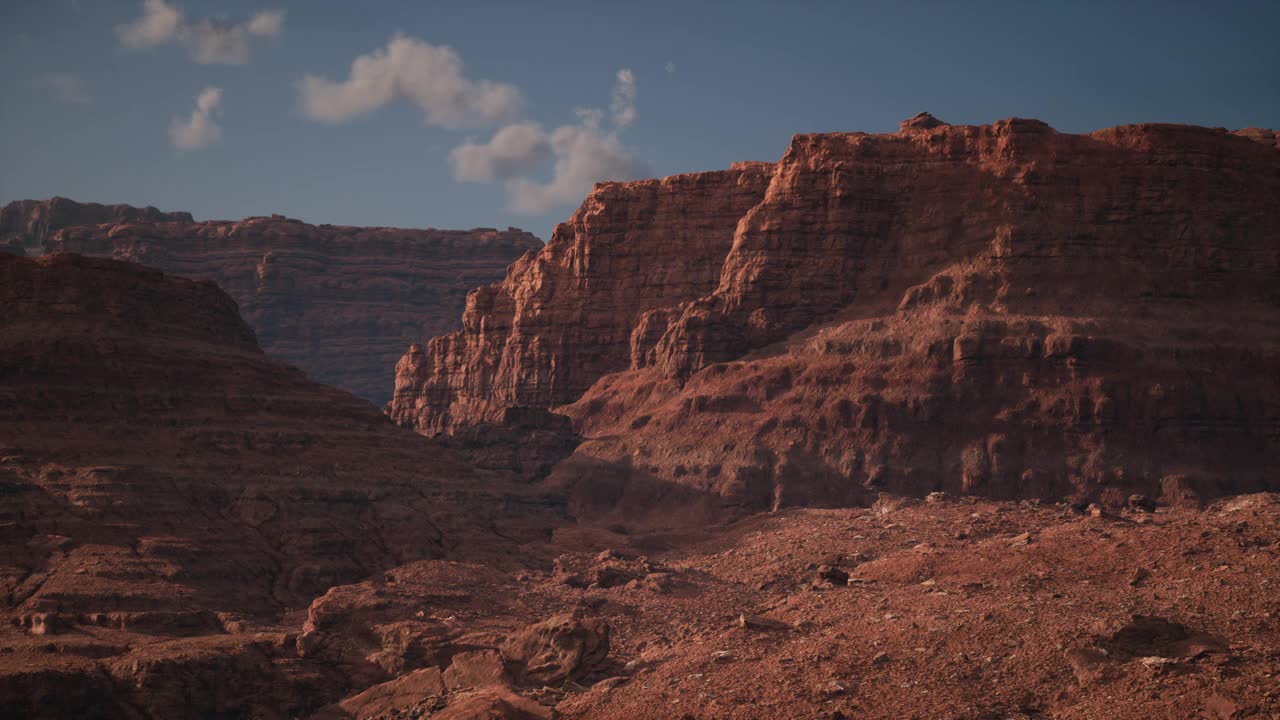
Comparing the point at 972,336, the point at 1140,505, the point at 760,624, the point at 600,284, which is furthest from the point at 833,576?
the point at 600,284

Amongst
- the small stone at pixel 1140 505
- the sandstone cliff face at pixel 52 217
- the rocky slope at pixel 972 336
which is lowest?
the small stone at pixel 1140 505

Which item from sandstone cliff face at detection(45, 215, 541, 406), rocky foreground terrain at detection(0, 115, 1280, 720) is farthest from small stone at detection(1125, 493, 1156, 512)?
sandstone cliff face at detection(45, 215, 541, 406)

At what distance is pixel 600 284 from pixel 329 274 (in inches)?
3311

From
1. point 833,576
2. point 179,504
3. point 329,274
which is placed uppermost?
point 329,274

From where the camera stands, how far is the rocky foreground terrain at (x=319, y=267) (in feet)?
563

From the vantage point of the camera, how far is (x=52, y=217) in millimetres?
187000

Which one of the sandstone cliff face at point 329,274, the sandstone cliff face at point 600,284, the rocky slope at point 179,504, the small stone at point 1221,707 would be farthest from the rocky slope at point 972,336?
the sandstone cliff face at point 329,274

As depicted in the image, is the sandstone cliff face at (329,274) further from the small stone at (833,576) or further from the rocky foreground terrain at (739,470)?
the small stone at (833,576)

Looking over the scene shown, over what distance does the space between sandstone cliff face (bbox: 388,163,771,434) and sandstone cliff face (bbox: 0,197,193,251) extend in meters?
88.4

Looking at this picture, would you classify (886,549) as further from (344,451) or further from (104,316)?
(104,316)

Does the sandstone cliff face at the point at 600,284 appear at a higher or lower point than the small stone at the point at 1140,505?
higher

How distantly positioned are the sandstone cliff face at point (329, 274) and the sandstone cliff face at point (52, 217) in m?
11.9

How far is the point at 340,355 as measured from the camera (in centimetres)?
17388

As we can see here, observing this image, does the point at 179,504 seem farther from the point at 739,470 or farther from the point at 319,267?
the point at 319,267
